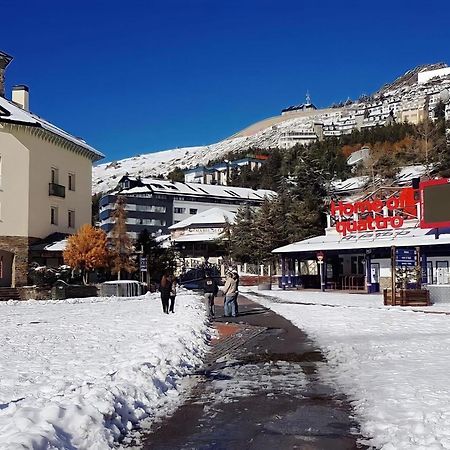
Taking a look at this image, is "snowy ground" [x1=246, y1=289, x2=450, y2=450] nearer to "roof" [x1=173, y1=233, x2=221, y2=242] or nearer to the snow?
the snow

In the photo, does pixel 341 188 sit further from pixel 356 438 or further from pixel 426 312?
pixel 356 438

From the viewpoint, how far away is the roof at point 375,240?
106 ft

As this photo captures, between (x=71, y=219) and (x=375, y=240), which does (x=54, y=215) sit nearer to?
(x=71, y=219)

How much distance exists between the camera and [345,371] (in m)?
10.1

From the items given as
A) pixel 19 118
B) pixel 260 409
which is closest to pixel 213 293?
pixel 260 409

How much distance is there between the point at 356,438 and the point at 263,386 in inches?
114

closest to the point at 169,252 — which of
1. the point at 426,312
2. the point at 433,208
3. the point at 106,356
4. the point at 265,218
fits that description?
the point at 265,218

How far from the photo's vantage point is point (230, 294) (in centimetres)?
2095

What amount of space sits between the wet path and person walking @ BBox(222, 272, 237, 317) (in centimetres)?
783

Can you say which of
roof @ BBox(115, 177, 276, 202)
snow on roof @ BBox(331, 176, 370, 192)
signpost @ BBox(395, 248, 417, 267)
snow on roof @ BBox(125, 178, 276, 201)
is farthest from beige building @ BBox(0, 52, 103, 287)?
snow on roof @ BBox(125, 178, 276, 201)

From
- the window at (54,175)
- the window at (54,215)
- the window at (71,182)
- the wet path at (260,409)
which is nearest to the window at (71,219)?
the window at (54,215)

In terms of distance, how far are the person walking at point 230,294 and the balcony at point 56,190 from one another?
2700 cm

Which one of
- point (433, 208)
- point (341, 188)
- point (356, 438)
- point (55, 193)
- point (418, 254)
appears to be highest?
point (341, 188)

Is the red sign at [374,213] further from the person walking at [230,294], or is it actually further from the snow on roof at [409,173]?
the snow on roof at [409,173]
